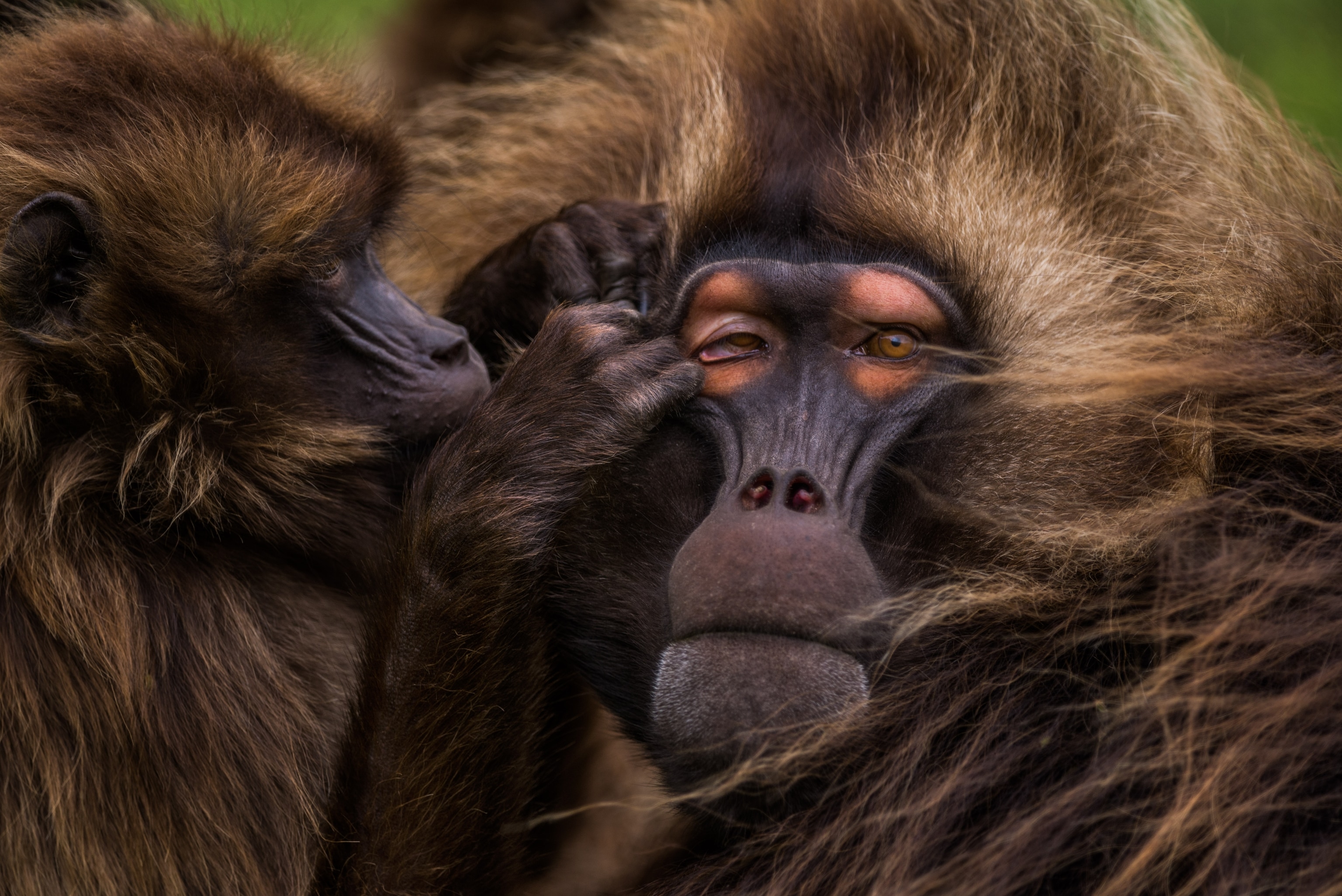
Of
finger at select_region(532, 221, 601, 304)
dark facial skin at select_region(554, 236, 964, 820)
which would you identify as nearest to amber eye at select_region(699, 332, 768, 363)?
dark facial skin at select_region(554, 236, 964, 820)

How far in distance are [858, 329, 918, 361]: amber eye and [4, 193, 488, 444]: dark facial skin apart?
0.76 meters

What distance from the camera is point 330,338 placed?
237 cm

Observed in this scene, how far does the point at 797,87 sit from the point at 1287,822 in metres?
1.42

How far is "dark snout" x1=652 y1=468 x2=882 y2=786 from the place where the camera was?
1798 mm

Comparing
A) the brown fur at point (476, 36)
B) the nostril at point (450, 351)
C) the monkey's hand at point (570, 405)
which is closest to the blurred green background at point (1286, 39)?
the brown fur at point (476, 36)

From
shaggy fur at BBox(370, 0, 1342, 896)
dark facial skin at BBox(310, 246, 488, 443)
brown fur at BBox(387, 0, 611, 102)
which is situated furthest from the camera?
brown fur at BBox(387, 0, 611, 102)

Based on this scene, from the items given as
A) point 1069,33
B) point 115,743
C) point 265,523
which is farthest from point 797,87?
point 115,743

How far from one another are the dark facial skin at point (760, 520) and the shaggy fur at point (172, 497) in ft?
1.75

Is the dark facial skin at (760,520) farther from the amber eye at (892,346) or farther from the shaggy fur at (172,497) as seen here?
the shaggy fur at (172,497)

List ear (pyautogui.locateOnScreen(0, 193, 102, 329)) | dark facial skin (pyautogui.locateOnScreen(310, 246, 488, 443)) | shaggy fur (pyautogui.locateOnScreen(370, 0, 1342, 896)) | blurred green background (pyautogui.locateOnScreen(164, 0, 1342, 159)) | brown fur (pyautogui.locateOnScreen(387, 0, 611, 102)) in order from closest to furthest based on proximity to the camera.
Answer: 1. shaggy fur (pyautogui.locateOnScreen(370, 0, 1342, 896))
2. ear (pyautogui.locateOnScreen(0, 193, 102, 329))
3. dark facial skin (pyautogui.locateOnScreen(310, 246, 488, 443))
4. brown fur (pyautogui.locateOnScreen(387, 0, 611, 102))
5. blurred green background (pyautogui.locateOnScreen(164, 0, 1342, 159))

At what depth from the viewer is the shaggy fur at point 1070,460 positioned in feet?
5.81

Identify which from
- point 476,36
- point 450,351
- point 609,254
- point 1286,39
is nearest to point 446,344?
point 450,351

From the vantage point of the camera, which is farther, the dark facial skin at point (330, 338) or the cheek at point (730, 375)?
the dark facial skin at point (330, 338)

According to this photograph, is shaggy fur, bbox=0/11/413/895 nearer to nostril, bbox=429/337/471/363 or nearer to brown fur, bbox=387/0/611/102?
nostril, bbox=429/337/471/363
